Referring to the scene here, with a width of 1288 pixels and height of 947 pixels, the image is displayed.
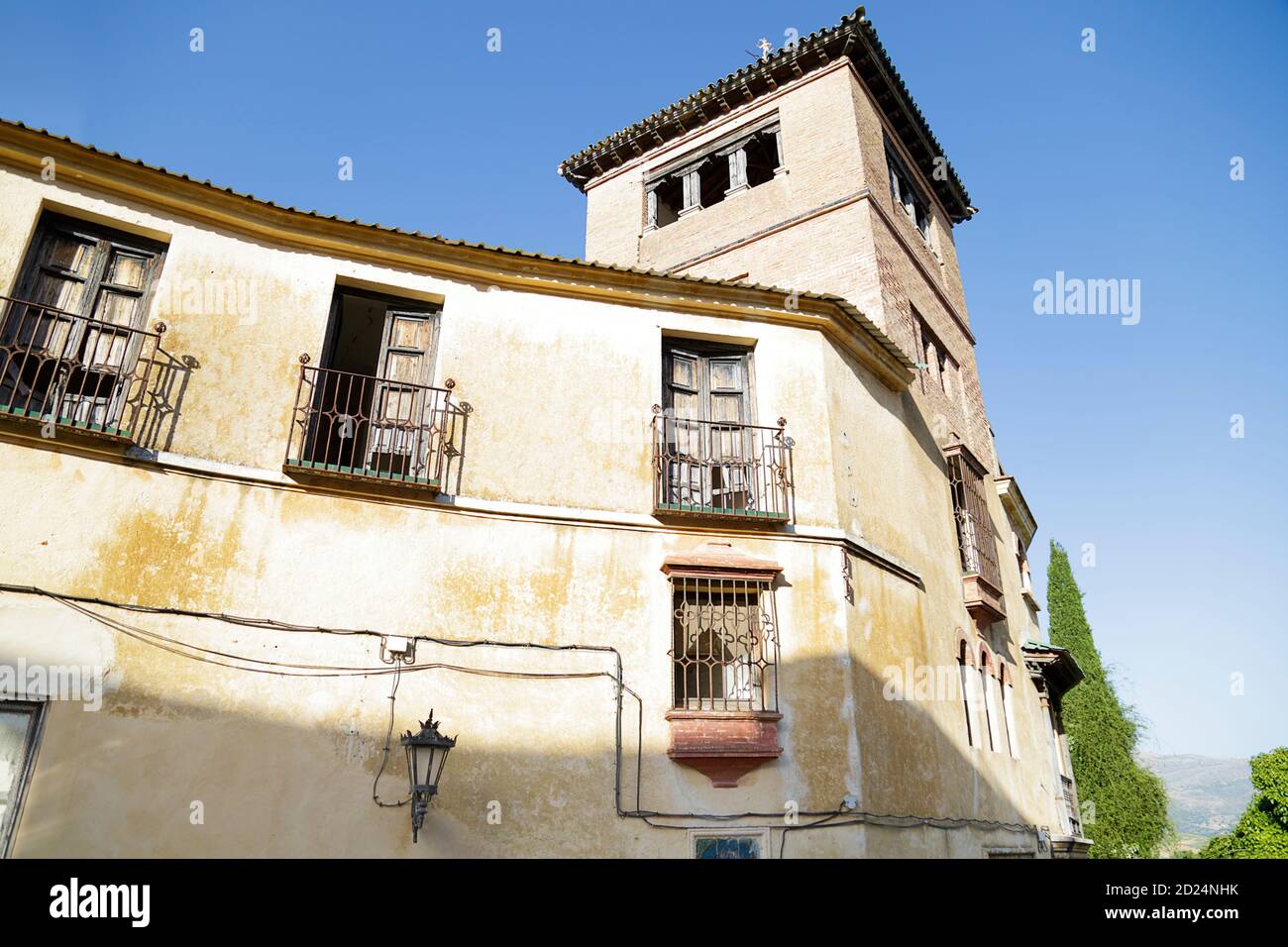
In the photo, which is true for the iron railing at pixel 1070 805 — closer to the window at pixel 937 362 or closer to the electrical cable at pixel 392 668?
the window at pixel 937 362

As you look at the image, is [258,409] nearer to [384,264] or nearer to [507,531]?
[384,264]

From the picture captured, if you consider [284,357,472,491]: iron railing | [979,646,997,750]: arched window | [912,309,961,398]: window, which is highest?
[912,309,961,398]: window

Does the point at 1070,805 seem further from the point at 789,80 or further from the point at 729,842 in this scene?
the point at 789,80

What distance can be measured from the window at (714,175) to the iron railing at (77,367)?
38.7 feet

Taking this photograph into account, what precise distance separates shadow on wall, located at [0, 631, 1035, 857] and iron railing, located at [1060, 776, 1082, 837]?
9243 millimetres

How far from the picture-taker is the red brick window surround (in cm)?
788

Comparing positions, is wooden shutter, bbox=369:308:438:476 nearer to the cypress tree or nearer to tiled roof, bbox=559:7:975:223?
tiled roof, bbox=559:7:975:223

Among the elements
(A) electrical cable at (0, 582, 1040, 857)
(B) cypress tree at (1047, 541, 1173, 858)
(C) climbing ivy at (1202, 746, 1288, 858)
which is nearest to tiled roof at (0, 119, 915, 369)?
(A) electrical cable at (0, 582, 1040, 857)

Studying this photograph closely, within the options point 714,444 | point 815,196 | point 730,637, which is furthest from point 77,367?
point 815,196

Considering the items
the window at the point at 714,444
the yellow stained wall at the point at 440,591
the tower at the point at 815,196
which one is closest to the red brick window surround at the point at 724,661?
the yellow stained wall at the point at 440,591

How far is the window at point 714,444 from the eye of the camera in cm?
921
